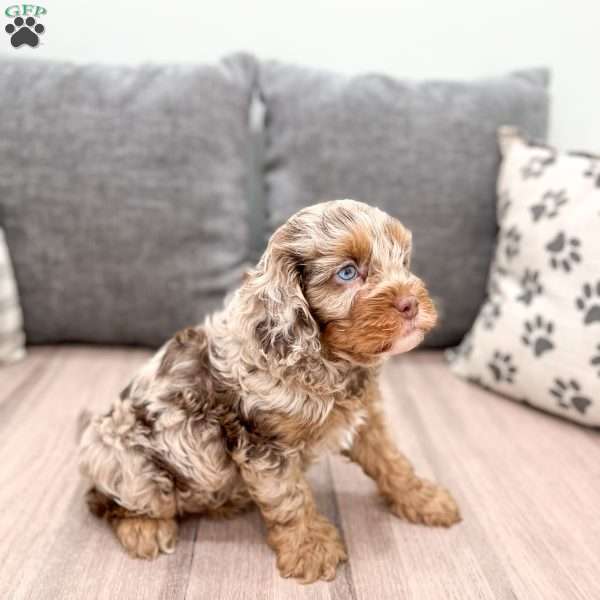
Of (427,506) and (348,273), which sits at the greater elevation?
(348,273)

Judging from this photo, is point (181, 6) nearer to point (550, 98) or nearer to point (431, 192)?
point (431, 192)

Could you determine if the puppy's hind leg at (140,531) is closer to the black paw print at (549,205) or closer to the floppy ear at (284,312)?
the floppy ear at (284,312)

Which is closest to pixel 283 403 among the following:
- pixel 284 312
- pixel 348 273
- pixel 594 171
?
pixel 284 312

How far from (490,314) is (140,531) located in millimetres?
1646

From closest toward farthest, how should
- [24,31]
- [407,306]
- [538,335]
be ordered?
[407,306]
[24,31]
[538,335]

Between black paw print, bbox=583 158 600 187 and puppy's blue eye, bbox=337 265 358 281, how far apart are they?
134cm

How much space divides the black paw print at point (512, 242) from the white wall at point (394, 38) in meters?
0.86

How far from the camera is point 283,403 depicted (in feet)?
5.39

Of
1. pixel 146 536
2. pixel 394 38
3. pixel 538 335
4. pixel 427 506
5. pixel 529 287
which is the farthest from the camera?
pixel 394 38

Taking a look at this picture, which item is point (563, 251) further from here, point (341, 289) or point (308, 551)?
point (308, 551)

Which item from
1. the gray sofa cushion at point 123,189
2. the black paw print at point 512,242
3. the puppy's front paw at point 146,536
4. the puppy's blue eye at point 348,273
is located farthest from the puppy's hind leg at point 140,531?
the black paw print at point 512,242

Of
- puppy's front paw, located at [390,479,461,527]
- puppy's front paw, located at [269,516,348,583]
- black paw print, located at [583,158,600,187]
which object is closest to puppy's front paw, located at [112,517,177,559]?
puppy's front paw, located at [269,516,348,583]

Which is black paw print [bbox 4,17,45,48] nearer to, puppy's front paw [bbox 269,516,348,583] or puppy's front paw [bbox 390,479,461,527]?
puppy's front paw [bbox 269,516,348,583]

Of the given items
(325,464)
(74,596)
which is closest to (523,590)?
(325,464)
